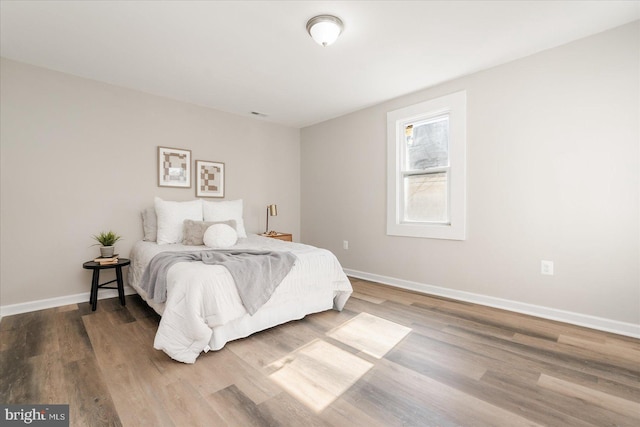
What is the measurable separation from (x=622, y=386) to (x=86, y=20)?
4.36m

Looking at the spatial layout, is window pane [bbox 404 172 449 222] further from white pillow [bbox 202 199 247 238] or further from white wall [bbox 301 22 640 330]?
white pillow [bbox 202 199 247 238]

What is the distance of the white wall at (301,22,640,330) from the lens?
7.70 feet

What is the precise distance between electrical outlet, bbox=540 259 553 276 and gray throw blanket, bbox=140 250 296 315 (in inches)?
91.2

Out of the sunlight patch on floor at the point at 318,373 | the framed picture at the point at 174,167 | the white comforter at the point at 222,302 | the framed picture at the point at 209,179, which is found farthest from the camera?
the framed picture at the point at 209,179

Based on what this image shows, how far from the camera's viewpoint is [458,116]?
3.22 meters

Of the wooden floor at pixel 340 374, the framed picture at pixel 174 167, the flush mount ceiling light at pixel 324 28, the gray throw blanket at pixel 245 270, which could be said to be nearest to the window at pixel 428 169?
the wooden floor at pixel 340 374

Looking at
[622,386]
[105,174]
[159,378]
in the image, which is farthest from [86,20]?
[622,386]

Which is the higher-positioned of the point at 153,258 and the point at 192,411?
the point at 153,258

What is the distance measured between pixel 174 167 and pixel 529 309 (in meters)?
4.33

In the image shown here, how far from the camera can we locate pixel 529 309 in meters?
2.80

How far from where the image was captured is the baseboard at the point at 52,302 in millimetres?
2791

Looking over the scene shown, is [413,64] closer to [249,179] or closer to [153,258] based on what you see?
[249,179]

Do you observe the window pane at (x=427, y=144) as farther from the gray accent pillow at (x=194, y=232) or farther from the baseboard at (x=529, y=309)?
the gray accent pillow at (x=194, y=232)

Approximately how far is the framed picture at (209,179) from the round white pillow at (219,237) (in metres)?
1.06
